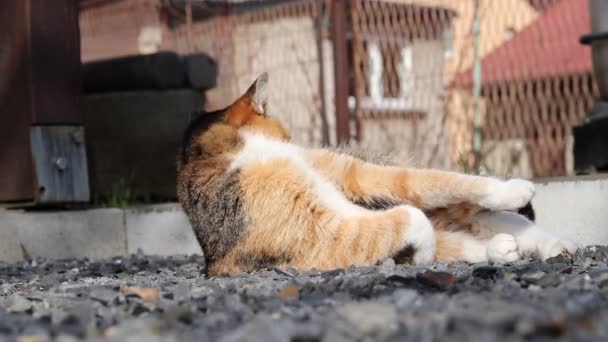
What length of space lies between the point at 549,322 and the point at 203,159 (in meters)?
2.32

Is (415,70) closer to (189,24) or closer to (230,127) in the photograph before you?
(189,24)

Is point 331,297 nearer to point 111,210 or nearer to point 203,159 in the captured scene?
point 203,159

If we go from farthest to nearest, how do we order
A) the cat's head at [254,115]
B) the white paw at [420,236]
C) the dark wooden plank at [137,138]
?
the dark wooden plank at [137,138], the cat's head at [254,115], the white paw at [420,236]

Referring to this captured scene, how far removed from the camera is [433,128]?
7.43m

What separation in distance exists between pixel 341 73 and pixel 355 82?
112 centimetres

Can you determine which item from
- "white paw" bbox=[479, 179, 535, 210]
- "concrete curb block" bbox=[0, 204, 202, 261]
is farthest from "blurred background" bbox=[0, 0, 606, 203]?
"white paw" bbox=[479, 179, 535, 210]

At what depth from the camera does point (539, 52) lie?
808 cm

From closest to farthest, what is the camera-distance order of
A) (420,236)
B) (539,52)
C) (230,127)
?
1. (420,236)
2. (230,127)
3. (539,52)

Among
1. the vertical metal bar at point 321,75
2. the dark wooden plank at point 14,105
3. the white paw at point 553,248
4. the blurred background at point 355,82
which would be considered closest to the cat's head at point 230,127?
the white paw at point 553,248

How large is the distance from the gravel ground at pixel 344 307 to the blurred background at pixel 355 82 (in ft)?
10.7

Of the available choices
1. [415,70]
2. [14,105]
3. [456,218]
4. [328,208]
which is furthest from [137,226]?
[415,70]

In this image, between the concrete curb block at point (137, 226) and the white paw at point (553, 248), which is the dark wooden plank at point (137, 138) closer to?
the concrete curb block at point (137, 226)

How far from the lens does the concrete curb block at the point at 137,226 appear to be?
15.3ft

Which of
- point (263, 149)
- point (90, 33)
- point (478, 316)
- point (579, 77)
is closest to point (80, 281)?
point (263, 149)
